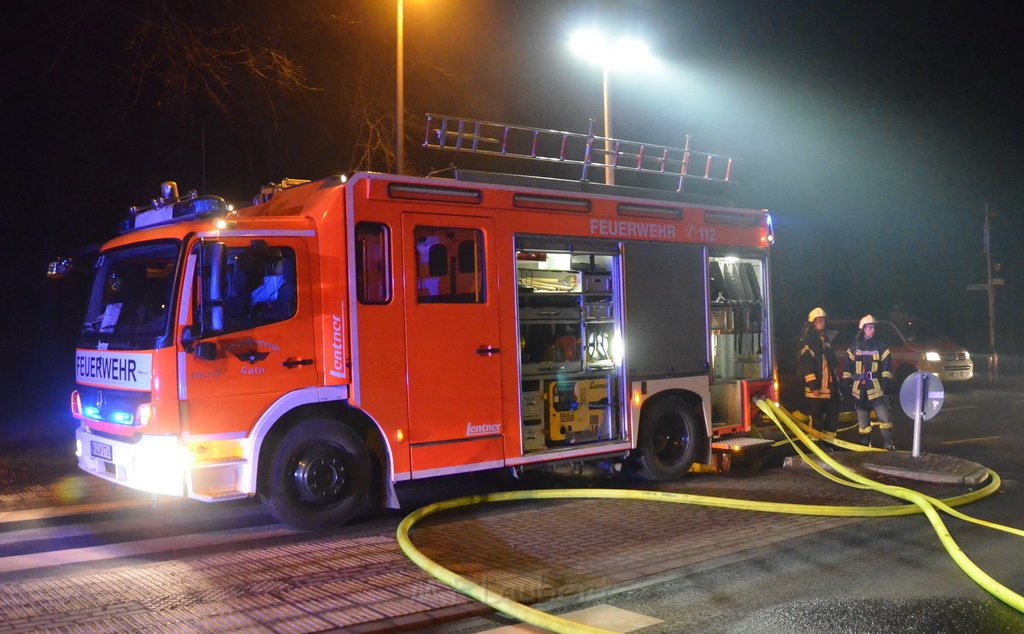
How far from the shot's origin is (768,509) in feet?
24.5

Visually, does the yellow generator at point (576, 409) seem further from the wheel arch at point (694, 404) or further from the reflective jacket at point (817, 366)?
the reflective jacket at point (817, 366)

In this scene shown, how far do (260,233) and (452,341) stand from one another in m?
1.91

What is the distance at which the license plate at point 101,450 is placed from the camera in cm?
718

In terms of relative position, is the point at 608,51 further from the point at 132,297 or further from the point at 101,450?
the point at 101,450

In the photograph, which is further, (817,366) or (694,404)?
(817,366)

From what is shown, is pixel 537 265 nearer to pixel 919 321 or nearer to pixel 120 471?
pixel 120 471

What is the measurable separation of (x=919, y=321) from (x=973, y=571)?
664 inches

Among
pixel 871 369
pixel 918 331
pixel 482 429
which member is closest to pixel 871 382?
pixel 871 369

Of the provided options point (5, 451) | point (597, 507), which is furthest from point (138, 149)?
point (597, 507)

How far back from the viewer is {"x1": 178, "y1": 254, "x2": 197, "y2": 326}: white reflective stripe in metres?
6.76

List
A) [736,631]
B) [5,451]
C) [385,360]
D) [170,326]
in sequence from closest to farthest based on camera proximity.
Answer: [736,631] < [170,326] < [385,360] < [5,451]

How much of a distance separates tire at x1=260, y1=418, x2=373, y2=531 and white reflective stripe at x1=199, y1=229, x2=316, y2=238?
1536 mm

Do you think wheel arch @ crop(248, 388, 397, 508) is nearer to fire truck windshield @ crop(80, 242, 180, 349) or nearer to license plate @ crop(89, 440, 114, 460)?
fire truck windshield @ crop(80, 242, 180, 349)

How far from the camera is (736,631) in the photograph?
4781mm
